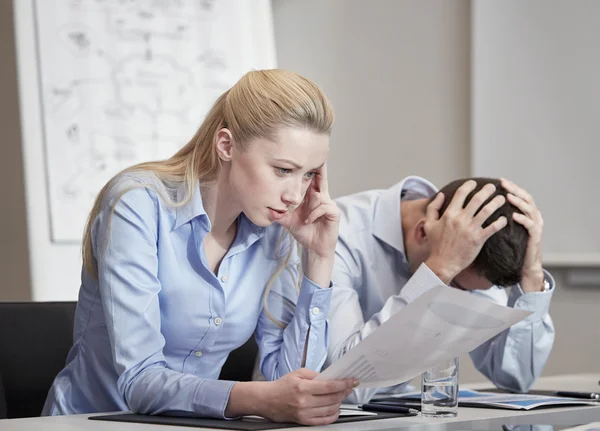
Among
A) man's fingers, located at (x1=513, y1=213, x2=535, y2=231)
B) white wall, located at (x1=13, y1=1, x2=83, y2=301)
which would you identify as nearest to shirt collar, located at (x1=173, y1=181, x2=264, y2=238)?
man's fingers, located at (x1=513, y1=213, x2=535, y2=231)

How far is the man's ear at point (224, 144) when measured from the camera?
150cm

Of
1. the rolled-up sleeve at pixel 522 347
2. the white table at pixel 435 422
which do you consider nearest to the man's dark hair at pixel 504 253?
the rolled-up sleeve at pixel 522 347

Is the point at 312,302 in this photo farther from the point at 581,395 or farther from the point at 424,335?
the point at 581,395

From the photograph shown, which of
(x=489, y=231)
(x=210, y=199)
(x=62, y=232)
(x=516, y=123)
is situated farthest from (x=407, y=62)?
(x=210, y=199)

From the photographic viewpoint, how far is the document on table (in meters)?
1.11

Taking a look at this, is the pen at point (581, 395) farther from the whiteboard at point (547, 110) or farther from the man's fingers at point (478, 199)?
the whiteboard at point (547, 110)

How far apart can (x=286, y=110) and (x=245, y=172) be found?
0.41 ft

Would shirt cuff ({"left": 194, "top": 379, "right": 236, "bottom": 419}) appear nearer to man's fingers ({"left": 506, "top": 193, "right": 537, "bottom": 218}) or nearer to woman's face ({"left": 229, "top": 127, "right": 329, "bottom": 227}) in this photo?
woman's face ({"left": 229, "top": 127, "right": 329, "bottom": 227})

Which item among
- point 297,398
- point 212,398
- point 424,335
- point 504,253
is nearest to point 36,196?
point 504,253

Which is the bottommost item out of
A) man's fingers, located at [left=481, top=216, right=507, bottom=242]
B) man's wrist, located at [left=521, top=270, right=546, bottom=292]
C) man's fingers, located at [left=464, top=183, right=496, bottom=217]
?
man's wrist, located at [left=521, top=270, right=546, bottom=292]

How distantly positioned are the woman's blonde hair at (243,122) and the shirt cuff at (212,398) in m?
0.34

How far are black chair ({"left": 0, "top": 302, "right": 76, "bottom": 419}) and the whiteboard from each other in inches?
74.3

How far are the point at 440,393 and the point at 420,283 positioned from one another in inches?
20.0

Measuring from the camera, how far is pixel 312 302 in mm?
1541
